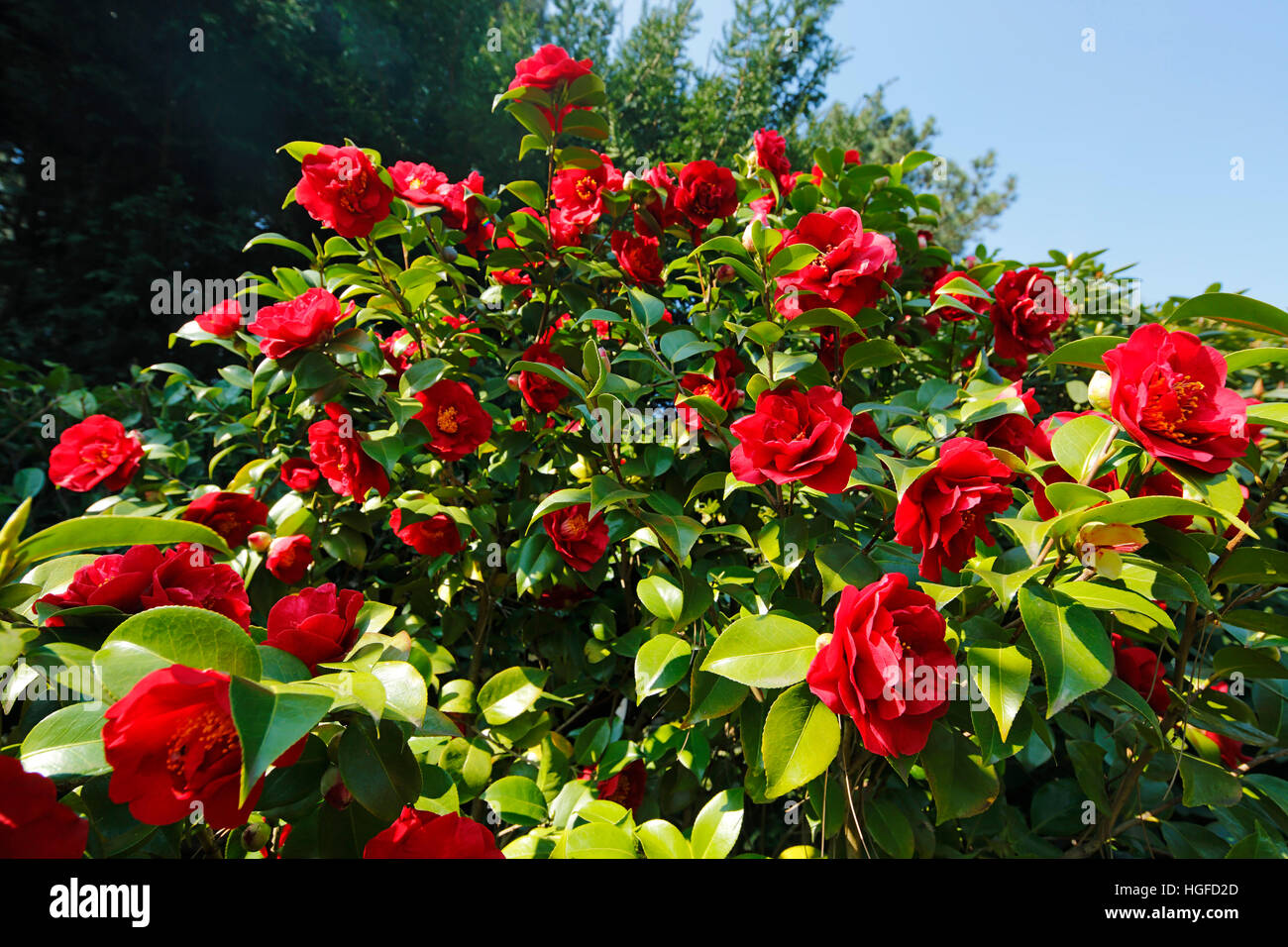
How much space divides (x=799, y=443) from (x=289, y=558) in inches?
39.1

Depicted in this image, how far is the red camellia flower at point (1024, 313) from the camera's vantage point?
1195 millimetres

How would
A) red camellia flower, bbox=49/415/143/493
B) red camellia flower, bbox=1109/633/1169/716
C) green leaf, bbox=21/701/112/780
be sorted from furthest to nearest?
1. red camellia flower, bbox=49/415/143/493
2. red camellia flower, bbox=1109/633/1169/716
3. green leaf, bbox=21/701/112/780

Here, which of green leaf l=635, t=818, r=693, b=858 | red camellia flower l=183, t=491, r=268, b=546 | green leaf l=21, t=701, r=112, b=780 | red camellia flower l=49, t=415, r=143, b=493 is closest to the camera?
green leaf l=21, t=701, r=112, b=780

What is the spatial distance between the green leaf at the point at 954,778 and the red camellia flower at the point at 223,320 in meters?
1.55

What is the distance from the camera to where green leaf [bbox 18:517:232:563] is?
501 mm

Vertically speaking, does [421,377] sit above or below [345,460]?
above

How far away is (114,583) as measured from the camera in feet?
1.90

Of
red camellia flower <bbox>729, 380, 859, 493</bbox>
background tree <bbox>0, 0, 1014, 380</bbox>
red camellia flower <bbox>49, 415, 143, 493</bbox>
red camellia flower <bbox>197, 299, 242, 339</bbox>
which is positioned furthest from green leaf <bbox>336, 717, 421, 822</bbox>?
background tree <bbox>0, 0, 1014, 380</bbox>

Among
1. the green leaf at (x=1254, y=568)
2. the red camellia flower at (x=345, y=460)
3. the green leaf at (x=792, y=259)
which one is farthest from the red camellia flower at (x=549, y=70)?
the green leaf at (x=1254, y=568)

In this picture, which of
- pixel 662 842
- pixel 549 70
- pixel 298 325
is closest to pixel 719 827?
pixel 662 842

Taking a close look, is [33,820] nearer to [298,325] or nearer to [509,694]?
[509,694]

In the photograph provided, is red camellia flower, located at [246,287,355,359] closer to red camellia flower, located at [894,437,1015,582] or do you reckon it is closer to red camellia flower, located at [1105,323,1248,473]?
red camellia flower, located at [894,437,1015,582]
